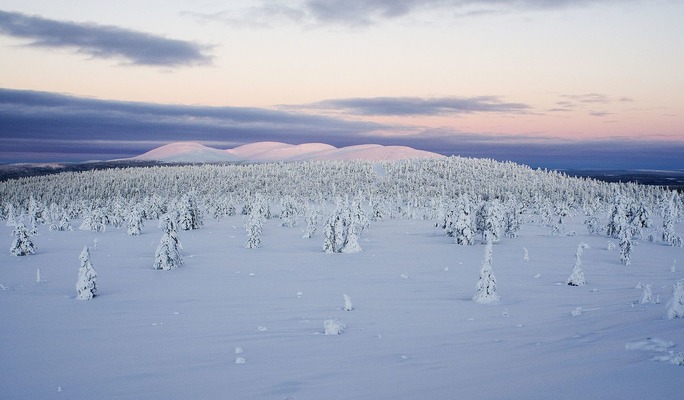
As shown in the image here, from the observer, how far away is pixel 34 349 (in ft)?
53.3

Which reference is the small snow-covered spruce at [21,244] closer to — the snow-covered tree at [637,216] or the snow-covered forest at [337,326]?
the snow-covered forest at [337,326]

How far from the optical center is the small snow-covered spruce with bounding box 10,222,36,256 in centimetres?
4897

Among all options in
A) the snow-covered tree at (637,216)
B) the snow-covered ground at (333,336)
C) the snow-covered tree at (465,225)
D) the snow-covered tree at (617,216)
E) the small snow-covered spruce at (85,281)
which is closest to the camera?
the snow-covered ground at (333,336)

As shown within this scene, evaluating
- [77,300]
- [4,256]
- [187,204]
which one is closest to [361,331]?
[77,300]

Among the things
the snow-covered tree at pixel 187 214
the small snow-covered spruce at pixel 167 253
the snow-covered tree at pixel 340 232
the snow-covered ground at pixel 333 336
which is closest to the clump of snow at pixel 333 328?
the snow-covered ground at pixel 333 336

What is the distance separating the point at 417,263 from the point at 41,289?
1268 inches

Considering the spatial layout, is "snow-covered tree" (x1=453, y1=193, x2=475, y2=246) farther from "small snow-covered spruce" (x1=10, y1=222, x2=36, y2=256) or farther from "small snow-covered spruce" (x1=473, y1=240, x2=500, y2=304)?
"small snow-covered spruce" (x1=10, y1=222, x2=36, y2=256)

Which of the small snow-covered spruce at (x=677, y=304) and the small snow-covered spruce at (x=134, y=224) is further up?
the small snow-covered spruce at (x=677, y=304)

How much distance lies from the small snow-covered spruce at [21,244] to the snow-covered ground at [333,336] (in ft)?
39.3

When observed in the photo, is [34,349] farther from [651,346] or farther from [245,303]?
[651,346]

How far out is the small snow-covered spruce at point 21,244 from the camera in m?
49.0

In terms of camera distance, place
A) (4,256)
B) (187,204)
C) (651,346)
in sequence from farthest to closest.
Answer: (187,204)
(4,256)
(651,346)

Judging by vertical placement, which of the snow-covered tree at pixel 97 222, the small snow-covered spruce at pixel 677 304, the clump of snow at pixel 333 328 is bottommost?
the snow-covered tree at pixel 97 222

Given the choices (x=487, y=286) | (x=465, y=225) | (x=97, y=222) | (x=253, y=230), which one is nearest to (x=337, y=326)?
(x=487, y=286)
